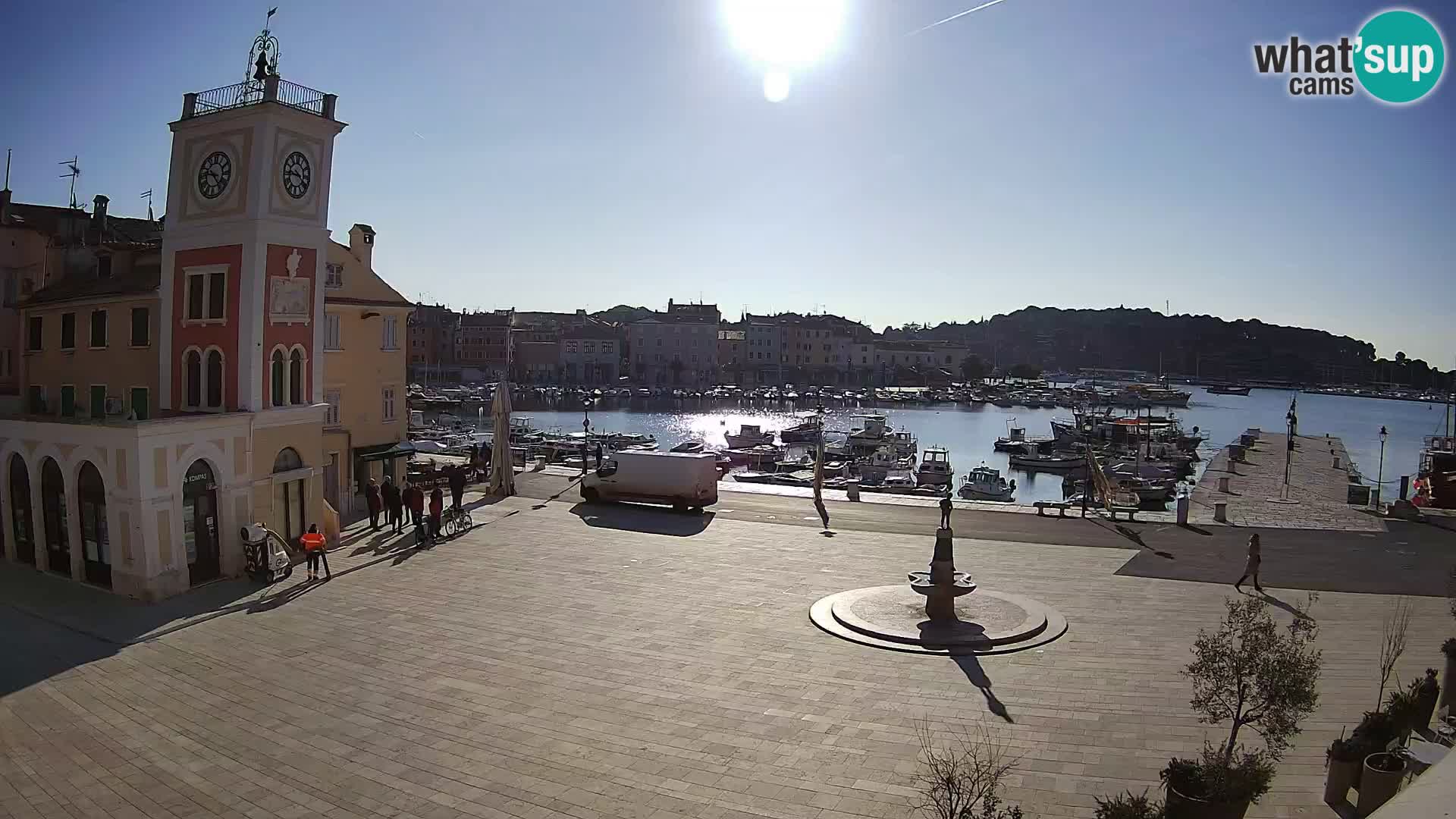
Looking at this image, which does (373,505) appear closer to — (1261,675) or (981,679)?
(981,679)

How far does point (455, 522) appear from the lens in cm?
2184

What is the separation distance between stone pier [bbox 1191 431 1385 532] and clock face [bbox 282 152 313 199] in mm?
23767

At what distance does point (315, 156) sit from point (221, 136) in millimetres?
1834

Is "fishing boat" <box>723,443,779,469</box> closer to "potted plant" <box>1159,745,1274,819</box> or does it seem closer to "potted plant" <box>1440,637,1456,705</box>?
"potted plant" <box>1440,637,1456,705</box>

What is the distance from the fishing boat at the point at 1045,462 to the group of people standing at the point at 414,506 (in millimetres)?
50803

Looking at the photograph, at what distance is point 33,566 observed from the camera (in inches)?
724

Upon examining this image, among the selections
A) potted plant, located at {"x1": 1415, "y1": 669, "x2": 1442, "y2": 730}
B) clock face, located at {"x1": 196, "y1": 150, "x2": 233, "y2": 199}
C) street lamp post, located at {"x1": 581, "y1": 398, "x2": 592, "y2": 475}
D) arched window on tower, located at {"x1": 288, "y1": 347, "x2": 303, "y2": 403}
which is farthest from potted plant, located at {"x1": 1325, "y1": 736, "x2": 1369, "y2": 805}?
street lamp post, located at {"x1": 581, "y1": 398, "x2": 592, "y2": 475}

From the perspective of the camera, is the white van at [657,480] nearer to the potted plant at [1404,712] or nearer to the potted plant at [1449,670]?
the potted plant at [1449,670]

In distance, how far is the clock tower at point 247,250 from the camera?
1819cm

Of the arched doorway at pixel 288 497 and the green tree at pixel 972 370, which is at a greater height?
the green tree at pixel 972 370

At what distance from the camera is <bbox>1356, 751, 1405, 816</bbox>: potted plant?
725 centimetres

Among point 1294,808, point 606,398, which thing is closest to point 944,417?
point 606,398

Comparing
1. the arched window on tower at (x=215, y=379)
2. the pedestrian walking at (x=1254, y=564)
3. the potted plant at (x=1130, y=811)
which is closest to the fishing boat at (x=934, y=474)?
the pedestrian walking at (x=1254, y=564)

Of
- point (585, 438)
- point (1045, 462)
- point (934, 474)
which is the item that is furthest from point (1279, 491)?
point (585, 438)
